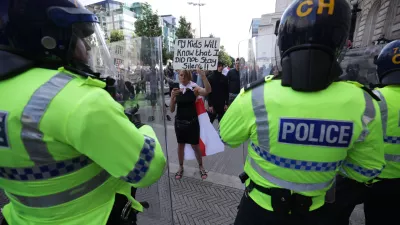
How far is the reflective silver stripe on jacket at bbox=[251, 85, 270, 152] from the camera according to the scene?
1389 millimetres

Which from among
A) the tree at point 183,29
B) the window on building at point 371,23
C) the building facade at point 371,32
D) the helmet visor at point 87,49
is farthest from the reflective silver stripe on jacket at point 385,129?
the tree at point 183,29

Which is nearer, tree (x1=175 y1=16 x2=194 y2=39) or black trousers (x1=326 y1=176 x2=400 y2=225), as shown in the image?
black trousers (x1=326 y1=176 x2=400 y2=225)

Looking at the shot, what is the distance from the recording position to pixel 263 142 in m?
1.42

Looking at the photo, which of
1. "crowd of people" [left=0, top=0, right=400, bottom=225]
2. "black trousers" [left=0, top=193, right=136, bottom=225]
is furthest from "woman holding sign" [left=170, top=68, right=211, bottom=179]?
"black trousers" [left=0, top=193, right=136, bottom=225]

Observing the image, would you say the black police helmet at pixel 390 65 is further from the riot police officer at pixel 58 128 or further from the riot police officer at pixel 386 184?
the riot police officer at pixel 58 128

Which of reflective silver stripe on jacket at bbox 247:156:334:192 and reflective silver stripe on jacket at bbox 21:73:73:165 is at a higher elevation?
reflective silver stripe on jacket at bbox 21:73:73:165

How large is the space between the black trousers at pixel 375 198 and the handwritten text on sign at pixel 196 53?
9.19ft

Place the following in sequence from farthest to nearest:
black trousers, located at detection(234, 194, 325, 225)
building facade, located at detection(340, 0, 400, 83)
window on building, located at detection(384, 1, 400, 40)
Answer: window on building, located at detection(384, 1, 400, 40) < building facade, located at detection(340, 0, 400, 83) < black trousers, located at detection(234, 194, 325, 225)

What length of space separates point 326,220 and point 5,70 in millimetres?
1940

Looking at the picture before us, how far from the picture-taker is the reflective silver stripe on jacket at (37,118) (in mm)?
951

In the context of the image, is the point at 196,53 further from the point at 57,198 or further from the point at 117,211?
the point at 57,198

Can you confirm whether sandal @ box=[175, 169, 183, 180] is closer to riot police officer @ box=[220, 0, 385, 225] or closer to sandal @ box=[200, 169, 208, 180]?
sandal @ box=[200, 169, 208, 180]

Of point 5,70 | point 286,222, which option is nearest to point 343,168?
point 286,222

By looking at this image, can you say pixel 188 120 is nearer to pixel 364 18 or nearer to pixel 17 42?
pixel 17 42
